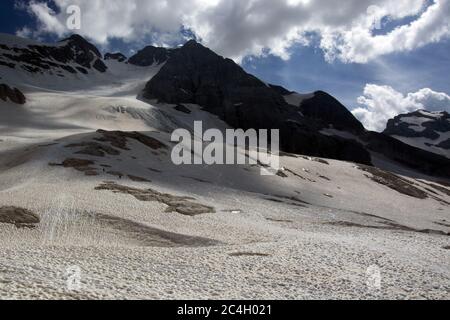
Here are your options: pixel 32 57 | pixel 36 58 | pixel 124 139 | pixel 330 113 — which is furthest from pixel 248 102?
pixel 124 139

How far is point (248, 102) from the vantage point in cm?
16050

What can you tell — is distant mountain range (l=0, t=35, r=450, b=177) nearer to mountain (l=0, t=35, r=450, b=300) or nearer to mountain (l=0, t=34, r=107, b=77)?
mountain (l=0, t=34, r=107, b=77)

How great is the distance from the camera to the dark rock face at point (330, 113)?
7067 inches

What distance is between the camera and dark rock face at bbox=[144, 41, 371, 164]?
146m

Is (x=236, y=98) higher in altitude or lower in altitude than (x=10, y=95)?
higher

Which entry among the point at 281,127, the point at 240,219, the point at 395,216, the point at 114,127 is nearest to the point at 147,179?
the point at 240,219

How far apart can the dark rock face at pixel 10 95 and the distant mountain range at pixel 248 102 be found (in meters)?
36.4

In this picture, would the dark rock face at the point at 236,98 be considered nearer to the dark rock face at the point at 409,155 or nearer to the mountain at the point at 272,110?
the mountain at the point at 272,110

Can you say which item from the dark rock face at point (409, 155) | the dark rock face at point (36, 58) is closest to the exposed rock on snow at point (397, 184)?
the dark rock face at point (409, 155)

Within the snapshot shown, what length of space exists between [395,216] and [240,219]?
29272 millimetres

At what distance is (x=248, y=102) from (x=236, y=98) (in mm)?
5398

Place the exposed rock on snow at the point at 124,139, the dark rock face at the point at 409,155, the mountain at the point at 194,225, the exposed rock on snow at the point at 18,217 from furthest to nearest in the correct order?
the dark rock face at the point at 409,155 < the exposed rock on snow at the point at 124,139 < the exposed rock on snow at the point at 18,217 < the mountain at the point at 194,225

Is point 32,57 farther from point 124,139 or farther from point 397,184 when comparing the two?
point 397,184

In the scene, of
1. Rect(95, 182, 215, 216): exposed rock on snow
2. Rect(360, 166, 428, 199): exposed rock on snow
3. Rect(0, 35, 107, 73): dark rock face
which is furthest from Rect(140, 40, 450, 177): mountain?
Rect(95, 182, 215, 216): exposed rock on snow
